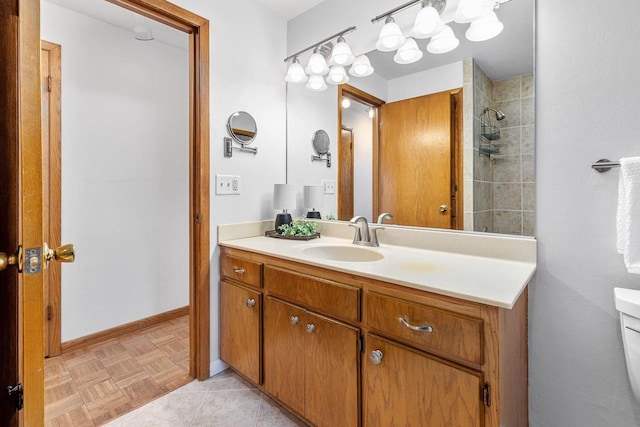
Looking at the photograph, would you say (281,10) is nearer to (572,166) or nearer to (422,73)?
(422,73)

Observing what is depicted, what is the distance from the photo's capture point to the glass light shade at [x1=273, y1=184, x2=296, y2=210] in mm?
2059

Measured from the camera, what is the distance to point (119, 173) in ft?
7.69

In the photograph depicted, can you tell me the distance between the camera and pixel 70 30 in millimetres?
2082

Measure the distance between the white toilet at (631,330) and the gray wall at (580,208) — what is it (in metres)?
0.10

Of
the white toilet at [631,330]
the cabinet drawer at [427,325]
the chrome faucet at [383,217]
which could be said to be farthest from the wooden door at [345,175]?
the white toilet at [631,330]

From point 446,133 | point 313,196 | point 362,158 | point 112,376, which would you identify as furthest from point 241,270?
point 446,133

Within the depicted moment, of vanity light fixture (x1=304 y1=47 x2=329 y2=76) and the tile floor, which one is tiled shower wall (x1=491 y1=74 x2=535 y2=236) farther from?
the tile floor

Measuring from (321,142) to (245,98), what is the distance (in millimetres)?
570

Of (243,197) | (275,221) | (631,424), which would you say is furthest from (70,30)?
(631,424)

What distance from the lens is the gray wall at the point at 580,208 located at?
1.08 m

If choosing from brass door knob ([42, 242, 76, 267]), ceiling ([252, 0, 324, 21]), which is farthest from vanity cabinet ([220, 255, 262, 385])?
ceiling ([252, 0, 324, 21])

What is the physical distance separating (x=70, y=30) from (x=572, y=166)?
9.68ft

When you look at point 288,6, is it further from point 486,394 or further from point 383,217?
point 486,394

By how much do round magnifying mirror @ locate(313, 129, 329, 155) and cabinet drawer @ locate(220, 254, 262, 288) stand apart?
93 cm
